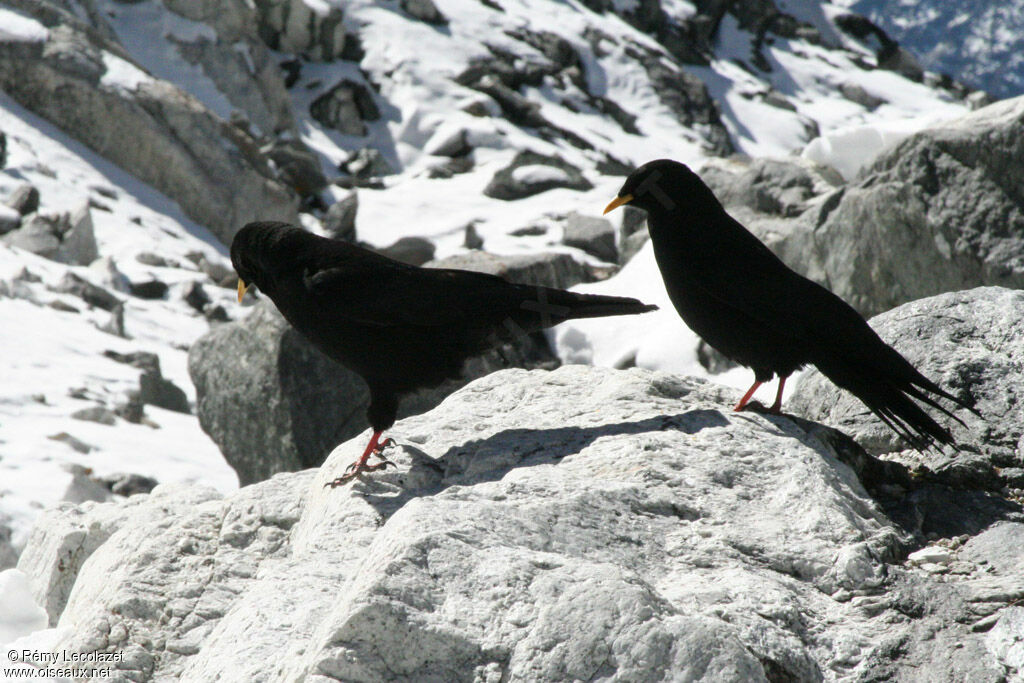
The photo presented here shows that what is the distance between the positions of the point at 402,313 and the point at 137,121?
1517 cm

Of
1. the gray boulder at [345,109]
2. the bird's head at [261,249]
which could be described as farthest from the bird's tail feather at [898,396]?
the gray boulder at [345,109]

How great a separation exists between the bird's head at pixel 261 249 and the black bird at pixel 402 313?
0.13m

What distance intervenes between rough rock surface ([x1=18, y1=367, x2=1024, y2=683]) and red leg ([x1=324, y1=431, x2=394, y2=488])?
0.05m

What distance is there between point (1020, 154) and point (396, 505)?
5.42 m

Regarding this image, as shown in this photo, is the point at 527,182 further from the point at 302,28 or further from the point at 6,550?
the point at 6,550

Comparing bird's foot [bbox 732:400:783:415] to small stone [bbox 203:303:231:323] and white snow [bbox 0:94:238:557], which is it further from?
small stone [bbox 203:303:231:323]

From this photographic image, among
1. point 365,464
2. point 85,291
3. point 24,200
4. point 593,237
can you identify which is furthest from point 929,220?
point 24,200

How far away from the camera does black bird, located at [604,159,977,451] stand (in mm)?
4078

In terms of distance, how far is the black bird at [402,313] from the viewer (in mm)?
4676

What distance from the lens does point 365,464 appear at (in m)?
4.20

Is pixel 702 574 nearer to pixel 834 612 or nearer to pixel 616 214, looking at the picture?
pixel 834 612

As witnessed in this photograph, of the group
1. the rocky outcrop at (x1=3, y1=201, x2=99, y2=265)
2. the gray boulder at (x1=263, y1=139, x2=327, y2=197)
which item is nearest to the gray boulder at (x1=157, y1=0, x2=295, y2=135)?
the gray boulder at (x1=263, y1=139, x2=327, y2=197)

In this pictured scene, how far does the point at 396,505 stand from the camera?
3.83 m

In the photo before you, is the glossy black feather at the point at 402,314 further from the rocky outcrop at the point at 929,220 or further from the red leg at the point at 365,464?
the rocky outcrop at the point at 929,220
